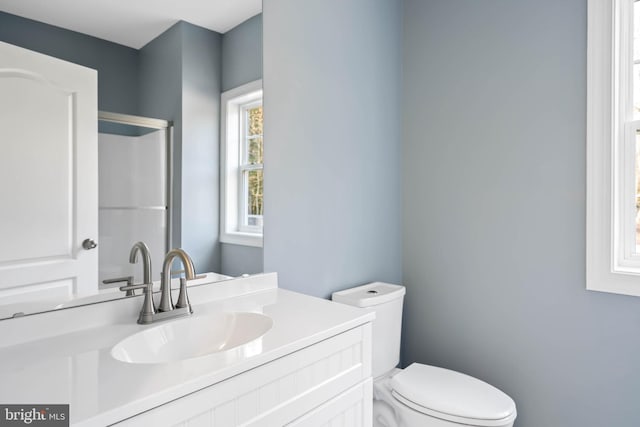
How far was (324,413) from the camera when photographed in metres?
0.98

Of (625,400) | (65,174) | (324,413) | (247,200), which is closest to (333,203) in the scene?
(247,200)

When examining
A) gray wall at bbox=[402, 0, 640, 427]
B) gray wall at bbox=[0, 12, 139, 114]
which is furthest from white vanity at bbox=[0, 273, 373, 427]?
gray wall at bbox=[402, 0, 640, 427]

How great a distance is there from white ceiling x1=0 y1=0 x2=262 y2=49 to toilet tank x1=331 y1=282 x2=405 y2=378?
1163mm

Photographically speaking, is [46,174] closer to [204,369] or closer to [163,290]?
[163,290]

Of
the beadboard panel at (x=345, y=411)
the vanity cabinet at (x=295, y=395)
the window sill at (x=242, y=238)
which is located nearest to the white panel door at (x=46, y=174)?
the window sill at (x=242, y=238)

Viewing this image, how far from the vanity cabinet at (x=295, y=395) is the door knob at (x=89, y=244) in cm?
59

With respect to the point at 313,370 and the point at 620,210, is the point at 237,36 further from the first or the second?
the point at 620,210

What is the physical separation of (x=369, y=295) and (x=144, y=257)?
0.95 m

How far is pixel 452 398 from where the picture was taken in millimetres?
1388

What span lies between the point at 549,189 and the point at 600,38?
1.97 feet

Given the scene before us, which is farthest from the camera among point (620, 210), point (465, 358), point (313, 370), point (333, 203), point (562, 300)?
point (465, 358)

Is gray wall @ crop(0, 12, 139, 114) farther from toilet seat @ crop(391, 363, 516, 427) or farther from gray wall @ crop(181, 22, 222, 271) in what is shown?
toilet seat @ crop(391, 363, 516, 427)

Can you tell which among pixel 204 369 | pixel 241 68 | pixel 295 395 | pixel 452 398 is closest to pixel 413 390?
pixel 452 398

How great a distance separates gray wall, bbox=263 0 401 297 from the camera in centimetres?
149
